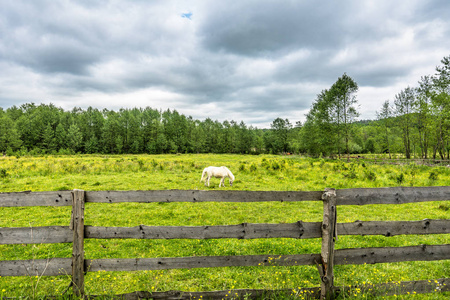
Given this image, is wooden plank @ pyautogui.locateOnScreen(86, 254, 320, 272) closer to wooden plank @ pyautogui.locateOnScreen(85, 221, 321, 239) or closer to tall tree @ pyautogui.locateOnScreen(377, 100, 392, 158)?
wooden plank @ pyautogui.locateOnScreen(85, 221, 321, 239)

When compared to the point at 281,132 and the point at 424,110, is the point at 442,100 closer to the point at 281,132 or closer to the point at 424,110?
the point at 424,110

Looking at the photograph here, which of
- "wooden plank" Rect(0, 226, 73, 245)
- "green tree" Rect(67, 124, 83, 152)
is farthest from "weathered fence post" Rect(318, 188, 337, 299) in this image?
"green tree" Rect(67, 124, 83, 152)

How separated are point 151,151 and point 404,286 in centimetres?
9410

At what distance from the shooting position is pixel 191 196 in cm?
393

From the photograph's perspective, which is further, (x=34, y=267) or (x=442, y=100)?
(x=442, y=100)

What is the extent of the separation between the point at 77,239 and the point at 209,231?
90.2 inches

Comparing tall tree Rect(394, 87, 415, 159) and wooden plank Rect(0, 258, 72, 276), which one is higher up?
tall tree Rect(394, 87, 415, 159)

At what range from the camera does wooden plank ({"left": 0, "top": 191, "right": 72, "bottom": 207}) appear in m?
3.81

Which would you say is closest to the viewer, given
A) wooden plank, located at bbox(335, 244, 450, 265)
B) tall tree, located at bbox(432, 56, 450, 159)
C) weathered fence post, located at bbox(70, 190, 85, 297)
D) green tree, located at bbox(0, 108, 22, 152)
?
weathered fence post, located at bbox(70, 190, 85, 297)

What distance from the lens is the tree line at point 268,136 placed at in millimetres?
43625

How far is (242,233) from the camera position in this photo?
12.8 ft

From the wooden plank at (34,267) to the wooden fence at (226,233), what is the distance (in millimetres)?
14

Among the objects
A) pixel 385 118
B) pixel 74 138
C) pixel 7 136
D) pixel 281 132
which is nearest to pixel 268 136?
pixel 281 132

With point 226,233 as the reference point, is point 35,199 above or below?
above
